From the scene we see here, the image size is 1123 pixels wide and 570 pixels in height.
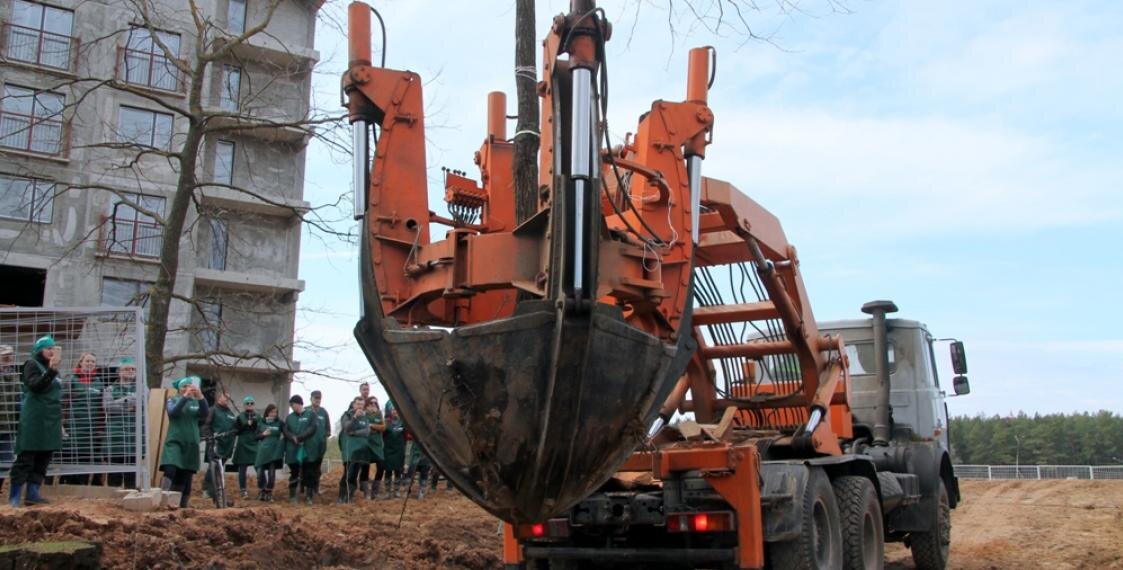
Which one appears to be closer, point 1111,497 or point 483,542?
point 483,542

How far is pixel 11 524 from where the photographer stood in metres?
6.95

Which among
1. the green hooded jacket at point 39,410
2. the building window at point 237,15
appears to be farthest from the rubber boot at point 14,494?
the building window at point 237,15

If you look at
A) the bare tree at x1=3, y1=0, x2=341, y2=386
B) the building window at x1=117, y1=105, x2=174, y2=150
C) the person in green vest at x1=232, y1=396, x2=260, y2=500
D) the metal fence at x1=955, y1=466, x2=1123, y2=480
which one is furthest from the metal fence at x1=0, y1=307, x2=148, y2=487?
the metal fence at x1=955, y1=466, x2=1123, y2=480

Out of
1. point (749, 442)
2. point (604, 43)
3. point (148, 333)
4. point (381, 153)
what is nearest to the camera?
point (604, 43)

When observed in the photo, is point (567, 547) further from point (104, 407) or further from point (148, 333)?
point (148, 333)

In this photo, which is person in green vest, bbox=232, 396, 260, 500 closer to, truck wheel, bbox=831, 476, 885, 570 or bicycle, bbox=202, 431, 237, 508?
bicycle, bbox=202, 431, 237, 508

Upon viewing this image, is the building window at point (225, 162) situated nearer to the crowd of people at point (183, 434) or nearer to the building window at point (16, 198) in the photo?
the building window at point (16, 198)

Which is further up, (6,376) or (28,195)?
(28,195)

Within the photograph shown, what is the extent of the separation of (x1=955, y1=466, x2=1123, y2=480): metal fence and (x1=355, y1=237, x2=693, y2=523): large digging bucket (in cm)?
3175

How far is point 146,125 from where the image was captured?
30.4 meters

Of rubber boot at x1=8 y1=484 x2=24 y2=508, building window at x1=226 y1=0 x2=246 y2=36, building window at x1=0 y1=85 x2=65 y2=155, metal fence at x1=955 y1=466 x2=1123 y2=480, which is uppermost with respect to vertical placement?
building window at x1=226 y1=0 x2=246 y2=36

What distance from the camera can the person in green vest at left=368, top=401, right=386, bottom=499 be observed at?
48.0ft

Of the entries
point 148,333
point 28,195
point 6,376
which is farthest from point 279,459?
Answer: point 28,195

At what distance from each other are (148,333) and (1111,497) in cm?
2056
